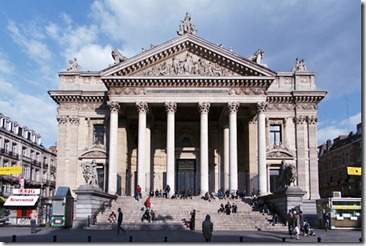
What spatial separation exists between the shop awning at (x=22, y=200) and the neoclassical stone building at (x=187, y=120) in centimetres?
693

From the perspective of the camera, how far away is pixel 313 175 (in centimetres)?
Result: 4869

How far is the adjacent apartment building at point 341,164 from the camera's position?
70.2 metres

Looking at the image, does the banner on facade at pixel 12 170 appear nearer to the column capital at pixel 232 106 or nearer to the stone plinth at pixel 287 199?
the column capital at pixel 232 106

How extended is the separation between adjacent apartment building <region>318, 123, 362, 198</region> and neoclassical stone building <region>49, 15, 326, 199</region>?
73.2 feet

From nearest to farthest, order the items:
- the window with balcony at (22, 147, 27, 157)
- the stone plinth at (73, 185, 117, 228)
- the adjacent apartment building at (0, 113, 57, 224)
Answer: the stone plinth at (73, 185, 117, 228) < the adjacent apartment building at (0, 113, 57, 224) < the window with balcony at (22, 147, 27, 157)

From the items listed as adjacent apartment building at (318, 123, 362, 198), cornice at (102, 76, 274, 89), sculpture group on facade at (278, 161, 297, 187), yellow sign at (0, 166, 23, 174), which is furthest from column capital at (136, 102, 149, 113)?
adjacent apartment building at (318, 123, 362, 198)

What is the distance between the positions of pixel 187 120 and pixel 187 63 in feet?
31.5

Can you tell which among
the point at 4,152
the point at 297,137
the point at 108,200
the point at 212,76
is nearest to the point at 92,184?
the point at 108,200

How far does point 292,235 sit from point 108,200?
17.1m

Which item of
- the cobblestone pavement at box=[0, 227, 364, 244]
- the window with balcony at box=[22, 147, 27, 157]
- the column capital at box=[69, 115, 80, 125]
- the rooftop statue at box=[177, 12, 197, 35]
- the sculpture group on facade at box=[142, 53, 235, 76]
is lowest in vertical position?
the cobblestone pavement at box=[0, 227, 364, 244]

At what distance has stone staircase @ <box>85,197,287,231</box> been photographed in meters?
33.3

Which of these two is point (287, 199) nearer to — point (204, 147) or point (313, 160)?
point (204, 147)

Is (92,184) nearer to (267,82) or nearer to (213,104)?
(213,104)

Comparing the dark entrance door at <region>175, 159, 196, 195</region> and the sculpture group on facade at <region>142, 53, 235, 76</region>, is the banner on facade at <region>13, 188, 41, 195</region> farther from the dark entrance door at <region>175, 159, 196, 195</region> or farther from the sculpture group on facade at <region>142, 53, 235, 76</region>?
the sculpture group on facade at <region>142, 53, 235, 76</region>
